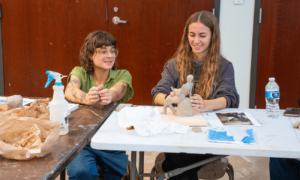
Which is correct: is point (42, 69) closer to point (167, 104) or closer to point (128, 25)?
point (128, 25)

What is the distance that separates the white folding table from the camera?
3.17ft

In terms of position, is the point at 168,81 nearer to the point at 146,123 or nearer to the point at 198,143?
the point at 146,123

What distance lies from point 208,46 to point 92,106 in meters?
0.83

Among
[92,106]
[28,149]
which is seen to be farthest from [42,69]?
[28,149]

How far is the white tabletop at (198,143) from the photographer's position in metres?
0.97

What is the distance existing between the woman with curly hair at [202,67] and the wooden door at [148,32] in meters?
1.35

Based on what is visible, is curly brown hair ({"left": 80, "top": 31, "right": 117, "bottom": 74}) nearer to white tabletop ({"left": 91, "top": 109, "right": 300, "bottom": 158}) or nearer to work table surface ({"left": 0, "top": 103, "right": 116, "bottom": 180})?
work table surface ({"left": 0, "top": 103, "right": 116, "bottom": 180})

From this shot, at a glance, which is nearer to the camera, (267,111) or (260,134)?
(260,134)

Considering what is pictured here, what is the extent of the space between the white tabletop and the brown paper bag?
0.16 m

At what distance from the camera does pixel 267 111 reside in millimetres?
1416

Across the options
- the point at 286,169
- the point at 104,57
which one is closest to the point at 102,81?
the point at 104,57

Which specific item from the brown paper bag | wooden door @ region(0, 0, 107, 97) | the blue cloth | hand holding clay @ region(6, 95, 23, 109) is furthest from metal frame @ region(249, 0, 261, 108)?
the brown paper bag

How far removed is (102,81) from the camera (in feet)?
6.43

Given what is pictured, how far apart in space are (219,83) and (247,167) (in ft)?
3.07
